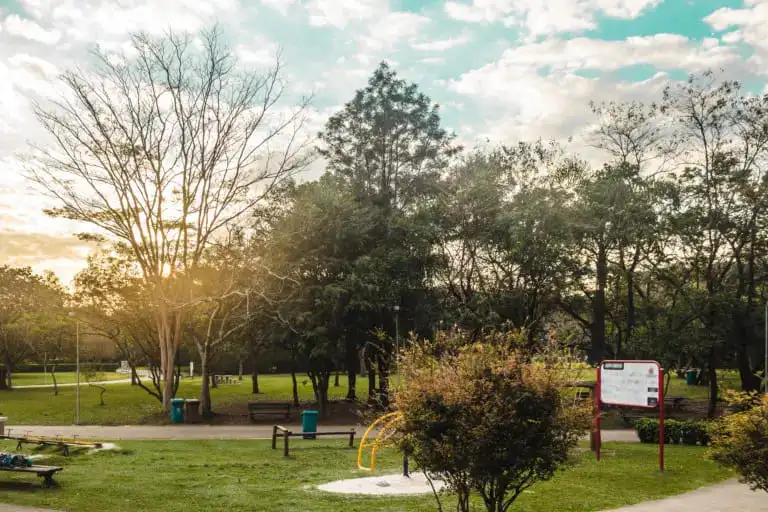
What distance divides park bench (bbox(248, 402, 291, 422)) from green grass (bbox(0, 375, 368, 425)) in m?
4.01

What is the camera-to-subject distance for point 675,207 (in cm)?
3309

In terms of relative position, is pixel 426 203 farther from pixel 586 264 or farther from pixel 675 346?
pixel 675 346

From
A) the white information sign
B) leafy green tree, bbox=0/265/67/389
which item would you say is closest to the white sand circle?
the white information sign

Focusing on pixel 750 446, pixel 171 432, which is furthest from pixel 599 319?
pixel 750 446

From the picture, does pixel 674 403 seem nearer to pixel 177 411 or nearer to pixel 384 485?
pixel 177 411

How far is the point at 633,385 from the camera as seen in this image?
18.5 meters

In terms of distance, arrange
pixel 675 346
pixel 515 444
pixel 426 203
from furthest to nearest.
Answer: pixel 426 203 < pixel 675 346 < pixel 515 444

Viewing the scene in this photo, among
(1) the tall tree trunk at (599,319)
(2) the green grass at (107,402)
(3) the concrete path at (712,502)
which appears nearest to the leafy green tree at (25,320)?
(2) the green grass at (107,402)

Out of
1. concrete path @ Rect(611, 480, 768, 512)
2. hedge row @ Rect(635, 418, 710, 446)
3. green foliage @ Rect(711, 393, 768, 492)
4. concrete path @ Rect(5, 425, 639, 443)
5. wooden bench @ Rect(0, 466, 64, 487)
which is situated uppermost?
green foliage @ Rect(711, 393, 768, 492)

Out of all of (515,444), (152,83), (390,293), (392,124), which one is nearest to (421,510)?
(515,444)

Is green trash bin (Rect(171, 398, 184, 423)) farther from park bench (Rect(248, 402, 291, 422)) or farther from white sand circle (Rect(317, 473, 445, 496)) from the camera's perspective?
white sand circle (Rect(317, 473, 445, 496))

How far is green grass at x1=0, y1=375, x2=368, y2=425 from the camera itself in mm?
32688

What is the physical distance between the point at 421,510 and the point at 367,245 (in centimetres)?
2387

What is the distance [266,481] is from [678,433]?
14.4 metres
